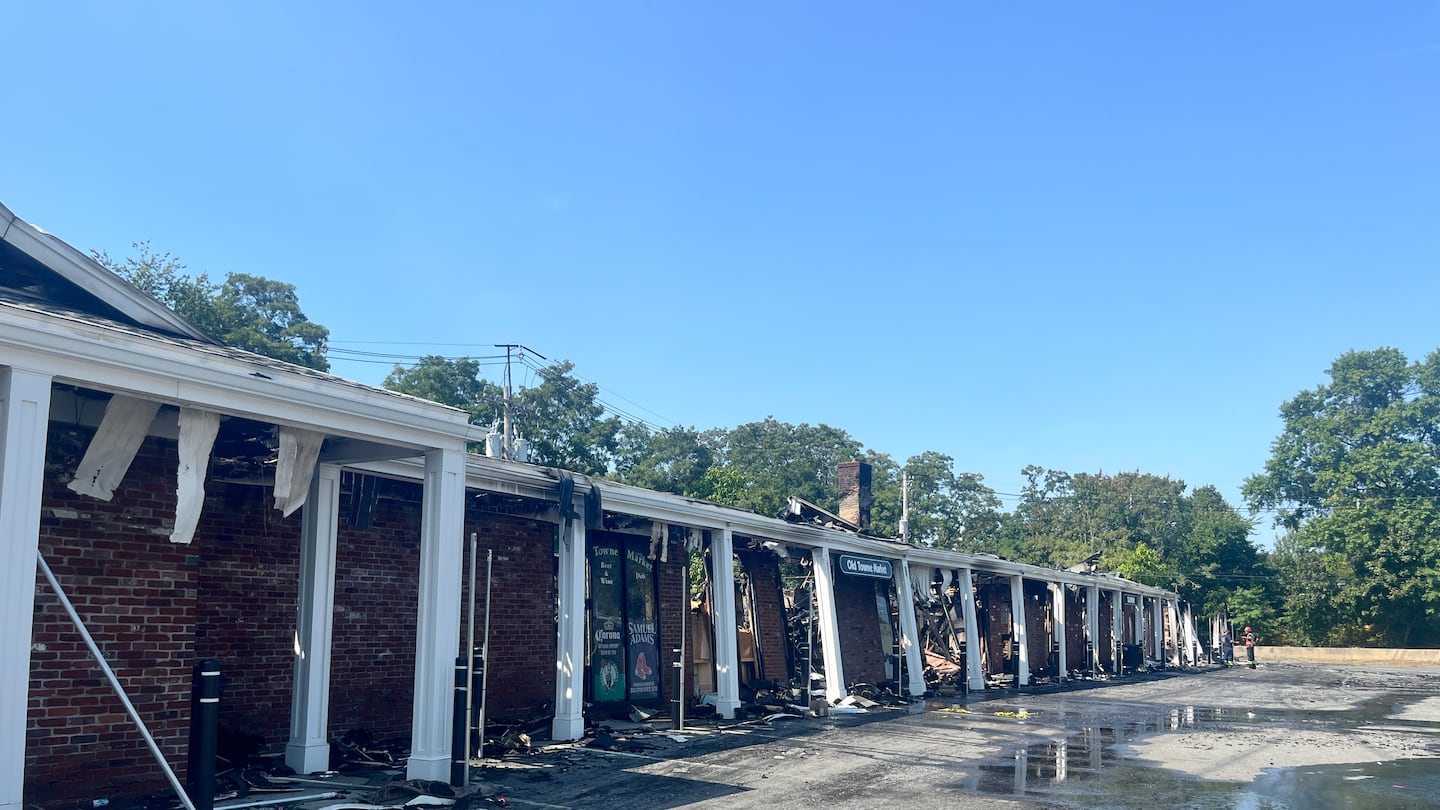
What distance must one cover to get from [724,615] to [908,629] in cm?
735

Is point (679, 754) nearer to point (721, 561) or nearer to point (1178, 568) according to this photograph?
point (721, 561)

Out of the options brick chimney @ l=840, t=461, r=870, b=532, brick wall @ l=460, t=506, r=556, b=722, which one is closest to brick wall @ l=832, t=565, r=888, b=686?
brick chimney @ l=840, t=461, r=870, b=532

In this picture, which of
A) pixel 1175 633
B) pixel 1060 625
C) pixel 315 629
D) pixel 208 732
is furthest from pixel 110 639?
pixel 1175 633

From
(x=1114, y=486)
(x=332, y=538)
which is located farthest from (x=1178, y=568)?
(x=332, y=538)

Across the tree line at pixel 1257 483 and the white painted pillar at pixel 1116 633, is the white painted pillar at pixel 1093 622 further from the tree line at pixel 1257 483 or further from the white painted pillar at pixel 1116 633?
the tree line at pixel 1257 483

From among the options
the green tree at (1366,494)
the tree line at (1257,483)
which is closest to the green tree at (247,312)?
the tree line at (1257,483)

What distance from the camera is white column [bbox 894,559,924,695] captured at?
22.8 m

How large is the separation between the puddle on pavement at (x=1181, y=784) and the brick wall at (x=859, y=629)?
883 cm

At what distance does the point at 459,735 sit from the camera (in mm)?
9641

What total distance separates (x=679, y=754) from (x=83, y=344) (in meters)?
7.93

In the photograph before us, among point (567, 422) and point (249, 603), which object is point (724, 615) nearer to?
point (249, 603)

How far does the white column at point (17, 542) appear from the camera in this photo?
662 centimetres

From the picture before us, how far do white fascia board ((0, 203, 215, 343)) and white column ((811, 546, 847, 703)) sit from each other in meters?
13.3

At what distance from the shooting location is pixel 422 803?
8.60 meters
